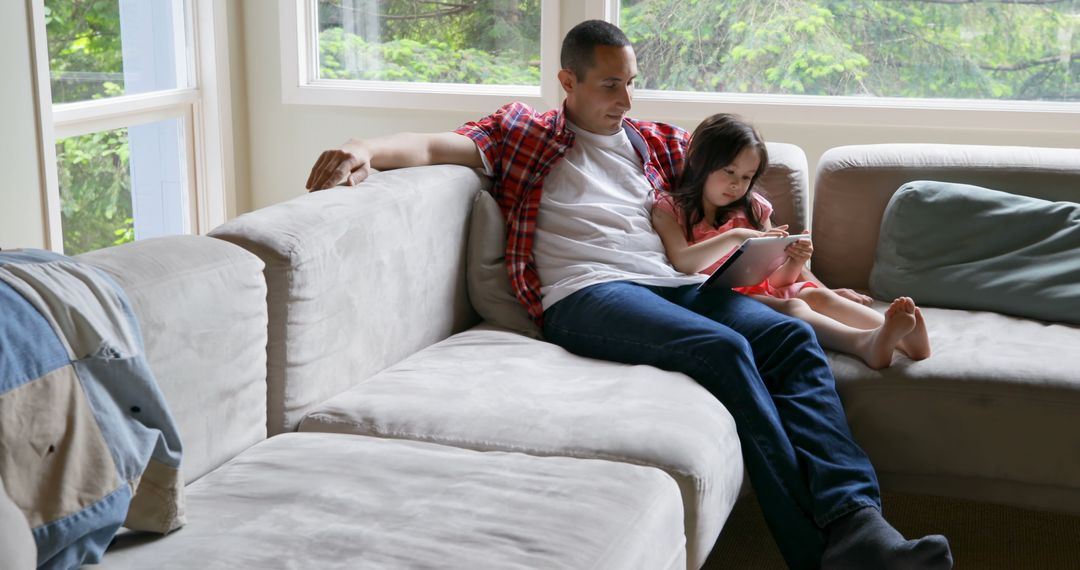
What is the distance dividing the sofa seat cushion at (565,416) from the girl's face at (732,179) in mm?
551

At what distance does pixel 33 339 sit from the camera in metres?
1.32

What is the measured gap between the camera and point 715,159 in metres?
2.55

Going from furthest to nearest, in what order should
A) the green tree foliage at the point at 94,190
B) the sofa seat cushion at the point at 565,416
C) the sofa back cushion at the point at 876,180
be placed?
1. the green tree foliage at the point at 94,190
2. the sofa back cushion at the point at 876,180
3. the sofa seat cushion at the point at 565,416

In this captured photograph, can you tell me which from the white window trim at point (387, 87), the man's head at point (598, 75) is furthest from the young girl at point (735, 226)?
the white window trim at point (387, 87)

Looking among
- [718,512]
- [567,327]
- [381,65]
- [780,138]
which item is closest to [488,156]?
[567,327]

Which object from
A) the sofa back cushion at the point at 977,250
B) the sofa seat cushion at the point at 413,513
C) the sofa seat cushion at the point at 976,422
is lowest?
the sofa seat cushion at the point at 976,422

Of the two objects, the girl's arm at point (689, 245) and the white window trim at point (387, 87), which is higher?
the white window trim at point (387, 87)

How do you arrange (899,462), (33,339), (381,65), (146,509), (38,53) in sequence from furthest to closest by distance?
(381,65), (38,53), (899,462), (146,509), (33,339)

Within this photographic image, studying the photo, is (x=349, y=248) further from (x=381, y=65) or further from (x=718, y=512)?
(x=381, y=65)

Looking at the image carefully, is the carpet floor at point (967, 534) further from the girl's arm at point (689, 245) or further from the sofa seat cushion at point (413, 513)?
the sofa seat cushion at point (413, 513)

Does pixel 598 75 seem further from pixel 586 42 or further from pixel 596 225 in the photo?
pixel 596 225

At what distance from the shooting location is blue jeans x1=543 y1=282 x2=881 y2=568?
197 centimetres

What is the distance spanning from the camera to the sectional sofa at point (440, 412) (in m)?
1.48

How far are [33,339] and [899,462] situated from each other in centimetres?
163
